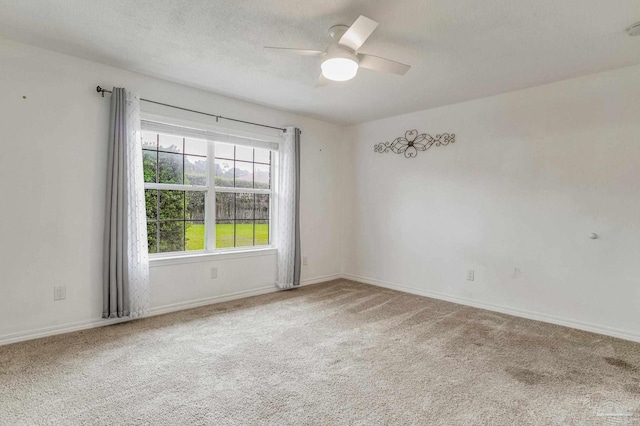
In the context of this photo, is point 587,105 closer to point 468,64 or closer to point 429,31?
point 468,64

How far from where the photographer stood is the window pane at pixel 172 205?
12.0 ft

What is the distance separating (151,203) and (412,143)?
3.31m

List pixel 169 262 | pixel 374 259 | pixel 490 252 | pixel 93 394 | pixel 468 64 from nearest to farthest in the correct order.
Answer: pixel 93 394
pixel 468 64
pixel 169 262
pixel 490 252
pixel 374 259

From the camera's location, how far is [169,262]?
3609 mm

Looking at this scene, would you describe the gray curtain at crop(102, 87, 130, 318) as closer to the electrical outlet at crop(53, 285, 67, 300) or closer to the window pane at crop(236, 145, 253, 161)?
the electrical outlet at crop(53, 285, 67, 300)

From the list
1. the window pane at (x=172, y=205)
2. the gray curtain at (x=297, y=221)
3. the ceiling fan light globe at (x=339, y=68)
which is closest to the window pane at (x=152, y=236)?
the window pane at (x=172, y=205)

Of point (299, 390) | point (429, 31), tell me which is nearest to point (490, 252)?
point (429, 31)

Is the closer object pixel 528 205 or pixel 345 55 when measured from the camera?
pixel 345 55

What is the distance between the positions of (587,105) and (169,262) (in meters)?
4.47

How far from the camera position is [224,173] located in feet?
13.6

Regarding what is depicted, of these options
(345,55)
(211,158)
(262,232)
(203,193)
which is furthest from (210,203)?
(345,55)

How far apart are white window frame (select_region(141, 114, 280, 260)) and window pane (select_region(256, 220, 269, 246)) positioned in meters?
0.04

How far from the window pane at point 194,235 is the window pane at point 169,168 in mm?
513

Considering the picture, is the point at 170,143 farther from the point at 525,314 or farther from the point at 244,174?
the point at 525,314
